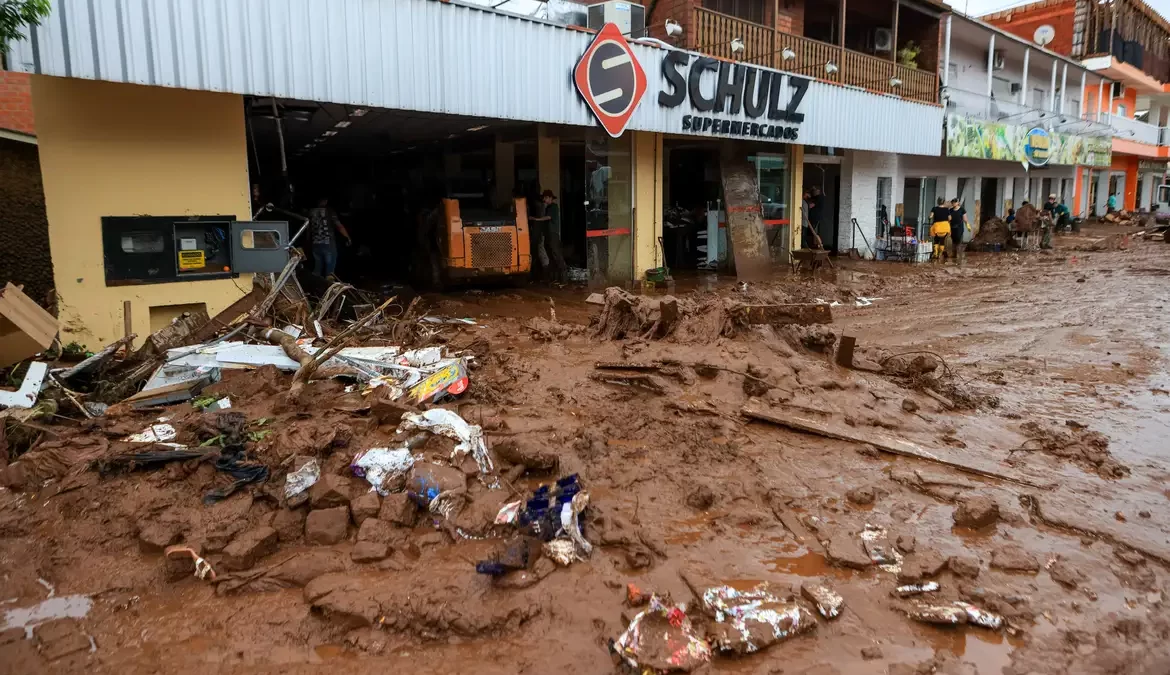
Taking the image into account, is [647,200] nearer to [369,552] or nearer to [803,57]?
[803,57]

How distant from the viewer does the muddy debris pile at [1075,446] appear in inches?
217

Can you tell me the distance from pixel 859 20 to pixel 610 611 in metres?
22.3

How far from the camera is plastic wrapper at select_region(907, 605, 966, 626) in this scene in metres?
3.55

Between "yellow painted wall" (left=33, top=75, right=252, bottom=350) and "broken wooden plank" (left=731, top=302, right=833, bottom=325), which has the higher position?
"yellow painted wall" (left=33, top=75, right=252, bottom=350)

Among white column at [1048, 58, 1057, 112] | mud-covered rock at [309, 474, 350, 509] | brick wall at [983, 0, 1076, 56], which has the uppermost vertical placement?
brick wall at [983, 0, 1076, 56]

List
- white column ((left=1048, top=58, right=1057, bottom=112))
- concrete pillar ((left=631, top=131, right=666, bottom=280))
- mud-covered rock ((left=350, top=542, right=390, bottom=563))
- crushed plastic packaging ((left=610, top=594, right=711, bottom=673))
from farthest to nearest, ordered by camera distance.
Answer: white column ((left=1048, top=58, right=1057, bottom=112)) < concrete pillar ((left=631, top=131, right=666, bottom=280)) < mud-covered rock ((left=350, top=542, right=390, bottom=563)) < crushed plastic packaging ((left=610, top=594, right=711, bottom=673))

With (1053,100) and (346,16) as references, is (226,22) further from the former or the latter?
(1053,100)

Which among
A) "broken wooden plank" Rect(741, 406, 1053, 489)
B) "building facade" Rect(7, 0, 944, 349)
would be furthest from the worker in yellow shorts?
"broken wooden plank" Rect(741, 406, 1053, 489)

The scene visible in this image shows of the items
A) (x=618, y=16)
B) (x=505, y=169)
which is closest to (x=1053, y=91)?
(x=505, y=169)

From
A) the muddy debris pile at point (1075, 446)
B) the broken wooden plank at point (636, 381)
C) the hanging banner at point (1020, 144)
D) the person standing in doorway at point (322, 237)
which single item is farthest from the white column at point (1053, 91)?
the broken wooden plank at point (636, 381)

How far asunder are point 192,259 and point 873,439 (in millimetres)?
7301

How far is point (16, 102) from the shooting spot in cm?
790

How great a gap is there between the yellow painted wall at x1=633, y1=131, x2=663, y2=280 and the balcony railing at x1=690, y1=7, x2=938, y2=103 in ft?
6.98

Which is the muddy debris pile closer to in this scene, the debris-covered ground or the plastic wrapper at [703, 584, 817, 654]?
the debris-covered ground
